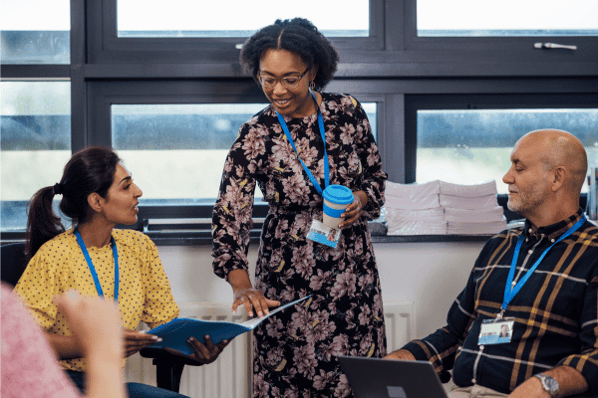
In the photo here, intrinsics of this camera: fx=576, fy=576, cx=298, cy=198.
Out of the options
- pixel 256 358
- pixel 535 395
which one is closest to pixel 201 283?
pixel 256 358

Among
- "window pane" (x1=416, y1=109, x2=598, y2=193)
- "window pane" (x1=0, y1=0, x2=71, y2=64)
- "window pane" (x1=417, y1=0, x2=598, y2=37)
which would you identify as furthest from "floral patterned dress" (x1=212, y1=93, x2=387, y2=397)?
"window pane" (x1=0, y1=0, x2=71, y2=64)

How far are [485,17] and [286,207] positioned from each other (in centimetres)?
163

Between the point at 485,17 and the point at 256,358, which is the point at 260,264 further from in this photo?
the point at 485,17

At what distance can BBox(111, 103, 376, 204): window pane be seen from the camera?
8.96 feet

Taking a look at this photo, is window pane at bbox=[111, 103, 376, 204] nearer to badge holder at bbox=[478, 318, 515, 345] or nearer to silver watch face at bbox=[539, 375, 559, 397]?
badge holder at bbox=[478, 318, 515, 345]

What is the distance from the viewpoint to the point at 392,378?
1.17 m

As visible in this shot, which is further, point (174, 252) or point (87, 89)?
point (87, 89)

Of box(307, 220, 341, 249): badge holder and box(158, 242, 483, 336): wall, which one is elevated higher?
box(307, 220, 341, 249): badge holder

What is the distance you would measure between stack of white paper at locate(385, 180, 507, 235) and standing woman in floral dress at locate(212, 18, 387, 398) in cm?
63

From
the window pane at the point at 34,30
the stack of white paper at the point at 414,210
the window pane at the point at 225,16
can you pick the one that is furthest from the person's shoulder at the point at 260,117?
the window pane at the point at 34,30

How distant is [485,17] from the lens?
279 centimetres

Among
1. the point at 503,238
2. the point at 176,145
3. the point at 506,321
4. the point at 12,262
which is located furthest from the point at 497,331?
the point at 176,145

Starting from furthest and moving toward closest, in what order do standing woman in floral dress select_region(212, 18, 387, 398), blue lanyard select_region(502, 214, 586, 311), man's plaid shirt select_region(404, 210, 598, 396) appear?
standing woman in floral dress select_region(212, 18, 387, 398) → blue lanyard select_region(502, 214, 586, 311) → man's plaid shirt select_region(404, 210, 598, 396)

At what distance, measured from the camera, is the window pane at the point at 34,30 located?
266 cm
